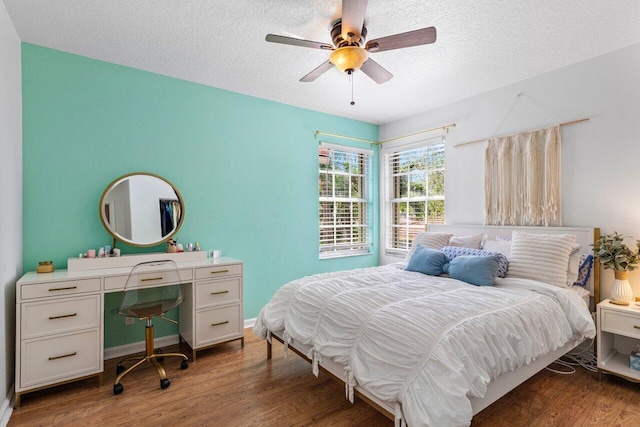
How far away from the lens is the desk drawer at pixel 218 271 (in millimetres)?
2836

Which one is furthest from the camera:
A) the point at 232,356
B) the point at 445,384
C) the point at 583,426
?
the point at 232,356

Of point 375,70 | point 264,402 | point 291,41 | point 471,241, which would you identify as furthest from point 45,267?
point 471,241

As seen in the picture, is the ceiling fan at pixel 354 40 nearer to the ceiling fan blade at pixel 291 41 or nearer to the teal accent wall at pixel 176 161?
the ceiling fan blade at pixel 291 41

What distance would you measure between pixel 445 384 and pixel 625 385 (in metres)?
1.96

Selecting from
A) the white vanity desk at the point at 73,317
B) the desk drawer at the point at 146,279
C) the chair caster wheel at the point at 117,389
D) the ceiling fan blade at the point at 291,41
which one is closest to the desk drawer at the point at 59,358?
the white vanity desk at the point at 73,317

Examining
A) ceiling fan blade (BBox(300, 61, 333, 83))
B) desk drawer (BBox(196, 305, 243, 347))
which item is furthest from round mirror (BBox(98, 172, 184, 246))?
ceiling fan blade (BBox(300, 61, 333, 83))

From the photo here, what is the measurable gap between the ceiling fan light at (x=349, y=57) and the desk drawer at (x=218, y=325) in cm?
231

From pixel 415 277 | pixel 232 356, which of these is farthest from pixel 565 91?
pixel 232 356

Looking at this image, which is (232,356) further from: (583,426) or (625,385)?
(625,385)

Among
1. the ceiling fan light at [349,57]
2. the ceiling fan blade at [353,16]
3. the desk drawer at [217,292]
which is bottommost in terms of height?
the desk drawer at [217,292]

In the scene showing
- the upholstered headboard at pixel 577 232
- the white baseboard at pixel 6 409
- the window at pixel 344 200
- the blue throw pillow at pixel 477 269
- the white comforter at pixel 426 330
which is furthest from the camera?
the window at pixel 344 200

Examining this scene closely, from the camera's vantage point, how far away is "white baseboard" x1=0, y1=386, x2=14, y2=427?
6.31 ft

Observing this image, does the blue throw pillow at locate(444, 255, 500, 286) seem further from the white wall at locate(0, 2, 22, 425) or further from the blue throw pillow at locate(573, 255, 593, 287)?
the white wall at locate(0, 2, 22, 425)

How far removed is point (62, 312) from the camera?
7.38 ft
